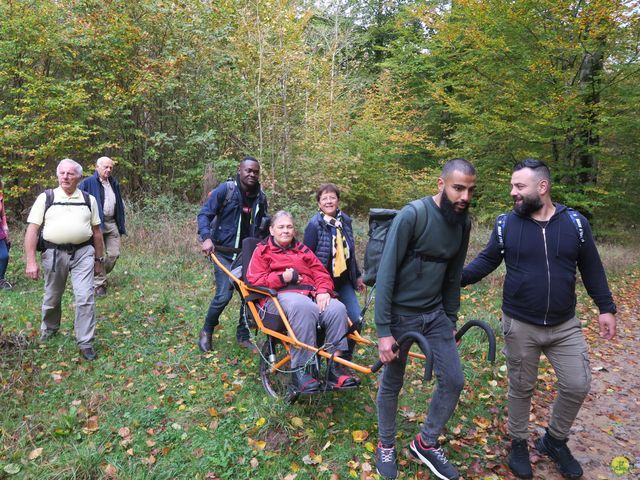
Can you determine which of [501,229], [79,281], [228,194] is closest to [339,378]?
[501,229]

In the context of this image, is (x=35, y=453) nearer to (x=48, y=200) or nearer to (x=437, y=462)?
(x=48, y=200)

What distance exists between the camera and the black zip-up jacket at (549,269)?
3.19 m

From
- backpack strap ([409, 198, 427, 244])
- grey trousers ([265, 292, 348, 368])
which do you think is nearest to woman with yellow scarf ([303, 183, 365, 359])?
grey trousers ([265, 292, 348, 368])

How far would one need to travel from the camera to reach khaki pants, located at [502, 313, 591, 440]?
3217mm

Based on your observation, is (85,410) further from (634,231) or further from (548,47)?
(634,231)

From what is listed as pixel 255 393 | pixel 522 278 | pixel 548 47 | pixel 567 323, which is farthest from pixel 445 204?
pixel 548 47

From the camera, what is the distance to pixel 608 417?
4504mm

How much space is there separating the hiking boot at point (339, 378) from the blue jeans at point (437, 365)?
1.24ft

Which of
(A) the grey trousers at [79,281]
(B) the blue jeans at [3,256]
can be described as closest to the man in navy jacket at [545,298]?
(A) the grey trousers at [79,281]

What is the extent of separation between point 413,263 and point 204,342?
323cm

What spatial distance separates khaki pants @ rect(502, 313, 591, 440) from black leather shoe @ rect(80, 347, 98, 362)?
13.8 feet

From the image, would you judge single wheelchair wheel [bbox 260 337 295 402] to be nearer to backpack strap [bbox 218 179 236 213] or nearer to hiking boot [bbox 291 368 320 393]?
hiking boot [bbox 291 368 320 393]

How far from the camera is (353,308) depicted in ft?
15.1

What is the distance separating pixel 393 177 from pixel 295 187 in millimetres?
4818
